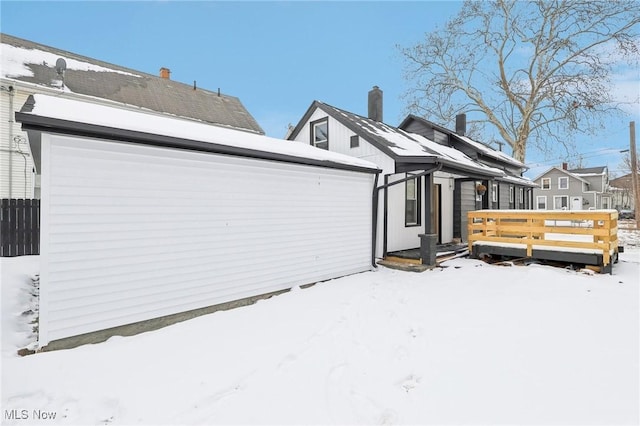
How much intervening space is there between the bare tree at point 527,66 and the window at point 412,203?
11992 millimetres

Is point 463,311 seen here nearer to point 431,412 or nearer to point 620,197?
point 431,412

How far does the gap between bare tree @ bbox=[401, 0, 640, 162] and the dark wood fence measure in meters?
19.7

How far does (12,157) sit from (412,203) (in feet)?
48.8

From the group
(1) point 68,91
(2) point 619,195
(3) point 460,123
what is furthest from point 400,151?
(2) point 619,195

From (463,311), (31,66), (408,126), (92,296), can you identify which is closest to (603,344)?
(463,311)

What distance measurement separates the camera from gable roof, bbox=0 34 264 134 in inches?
479

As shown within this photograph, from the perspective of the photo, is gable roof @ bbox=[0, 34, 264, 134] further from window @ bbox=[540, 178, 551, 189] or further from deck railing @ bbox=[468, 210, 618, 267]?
window @ bbox=[540, 178, 551, 189]

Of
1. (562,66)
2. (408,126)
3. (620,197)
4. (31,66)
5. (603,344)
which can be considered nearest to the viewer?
(603,344)

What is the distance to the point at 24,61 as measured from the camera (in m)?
12.4

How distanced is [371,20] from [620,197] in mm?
56291

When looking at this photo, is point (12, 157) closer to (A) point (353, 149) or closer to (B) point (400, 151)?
(A) point (353, 149)

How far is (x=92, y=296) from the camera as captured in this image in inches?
141

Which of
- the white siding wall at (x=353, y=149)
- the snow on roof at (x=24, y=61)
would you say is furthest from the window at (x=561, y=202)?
the snow on roof at (x=24, y=61)

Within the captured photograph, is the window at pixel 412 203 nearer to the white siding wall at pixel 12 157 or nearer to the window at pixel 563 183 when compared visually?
the white siding wall at pixel 12 157
